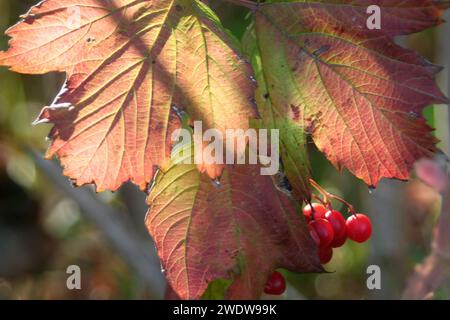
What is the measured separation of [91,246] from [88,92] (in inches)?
75.2

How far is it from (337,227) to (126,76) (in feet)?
1.47

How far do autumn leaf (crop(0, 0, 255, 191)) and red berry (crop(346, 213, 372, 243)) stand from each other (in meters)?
0.36

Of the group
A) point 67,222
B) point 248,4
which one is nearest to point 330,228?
point 248,4

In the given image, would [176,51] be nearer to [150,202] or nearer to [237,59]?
[237,59]

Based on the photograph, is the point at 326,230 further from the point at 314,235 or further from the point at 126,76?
the point at 126,76

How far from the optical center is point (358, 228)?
47.1 inches

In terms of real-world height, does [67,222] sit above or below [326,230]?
below

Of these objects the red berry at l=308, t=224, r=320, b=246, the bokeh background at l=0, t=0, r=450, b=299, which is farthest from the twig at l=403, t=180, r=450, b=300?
the red berry at l=308, t=224, r=320, b=246

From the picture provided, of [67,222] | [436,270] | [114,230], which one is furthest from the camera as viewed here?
[67,222]

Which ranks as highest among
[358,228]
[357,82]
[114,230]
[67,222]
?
[357,82]

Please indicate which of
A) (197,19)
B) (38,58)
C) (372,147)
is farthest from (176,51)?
(372,147)

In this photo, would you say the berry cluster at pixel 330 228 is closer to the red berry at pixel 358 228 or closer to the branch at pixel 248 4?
the red berry at pixel 358 228

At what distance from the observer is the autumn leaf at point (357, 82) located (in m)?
1.01

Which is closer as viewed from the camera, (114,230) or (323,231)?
(323,231)
